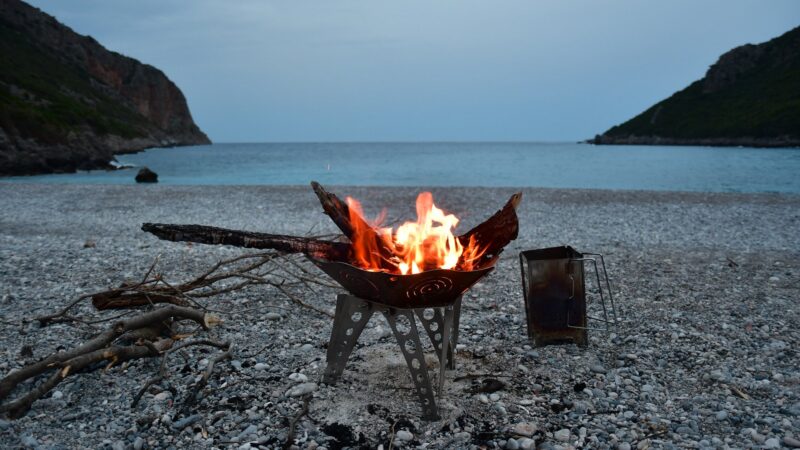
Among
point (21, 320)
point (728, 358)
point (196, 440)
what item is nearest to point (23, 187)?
point (21, 320)

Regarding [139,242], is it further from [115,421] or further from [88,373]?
[115,421]

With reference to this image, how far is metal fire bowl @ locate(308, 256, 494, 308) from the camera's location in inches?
173

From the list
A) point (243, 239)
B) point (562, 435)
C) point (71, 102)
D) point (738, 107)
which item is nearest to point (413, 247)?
point (243, 239)

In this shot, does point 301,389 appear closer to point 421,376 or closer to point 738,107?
point 421,376

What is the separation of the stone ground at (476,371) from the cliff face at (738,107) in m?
102

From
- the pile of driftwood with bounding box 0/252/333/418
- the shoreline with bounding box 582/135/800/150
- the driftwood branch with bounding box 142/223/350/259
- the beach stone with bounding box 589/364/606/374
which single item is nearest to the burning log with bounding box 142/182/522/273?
the driftwood branch with bounding box 142/223/350/259

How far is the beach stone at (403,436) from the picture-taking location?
4346 mm

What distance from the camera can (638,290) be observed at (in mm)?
8961

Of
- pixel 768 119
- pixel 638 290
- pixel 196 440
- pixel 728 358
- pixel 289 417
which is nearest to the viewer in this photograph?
pixel 196 440

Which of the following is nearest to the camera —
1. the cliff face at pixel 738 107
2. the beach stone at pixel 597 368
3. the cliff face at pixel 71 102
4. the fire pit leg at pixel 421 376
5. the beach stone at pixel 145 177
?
the fire pit leg at pixel 421 376

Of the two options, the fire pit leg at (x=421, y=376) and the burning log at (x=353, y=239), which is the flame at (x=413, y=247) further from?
the fire pit leg at (x=421, y=376)

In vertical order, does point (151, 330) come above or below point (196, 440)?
above

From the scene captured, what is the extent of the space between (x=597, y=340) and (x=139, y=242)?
10928mm

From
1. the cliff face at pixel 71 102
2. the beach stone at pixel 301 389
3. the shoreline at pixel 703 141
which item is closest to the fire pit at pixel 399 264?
the beach stone at pixel 301 389
